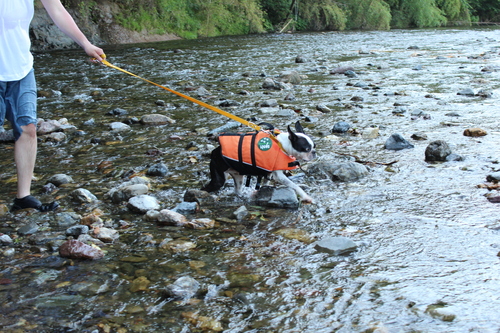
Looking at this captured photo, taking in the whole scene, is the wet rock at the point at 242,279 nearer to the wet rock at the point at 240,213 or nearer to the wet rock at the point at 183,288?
the wet rock at the point at 183,288

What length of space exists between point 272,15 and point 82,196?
35538 mm

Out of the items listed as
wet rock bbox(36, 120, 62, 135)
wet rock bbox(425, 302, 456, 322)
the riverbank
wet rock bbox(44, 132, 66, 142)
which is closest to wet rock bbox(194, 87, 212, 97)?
wet rock bbox(36, 120, 62, 135)

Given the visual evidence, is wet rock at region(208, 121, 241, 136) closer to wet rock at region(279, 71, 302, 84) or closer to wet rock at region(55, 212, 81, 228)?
wet rock at region(55, 212, 81, 228)

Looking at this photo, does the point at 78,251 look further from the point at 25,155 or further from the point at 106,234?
the point at 25,155

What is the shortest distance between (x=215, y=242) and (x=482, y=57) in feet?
51.1

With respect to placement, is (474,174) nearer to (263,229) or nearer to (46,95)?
(263,229)

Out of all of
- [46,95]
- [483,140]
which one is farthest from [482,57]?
[46,95]

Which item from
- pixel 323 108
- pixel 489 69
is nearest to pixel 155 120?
pixel 323 108

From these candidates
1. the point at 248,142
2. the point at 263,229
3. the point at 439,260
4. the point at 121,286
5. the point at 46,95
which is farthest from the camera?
the point at 46,95

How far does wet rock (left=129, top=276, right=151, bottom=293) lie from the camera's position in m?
3.03

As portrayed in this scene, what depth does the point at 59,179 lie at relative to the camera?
203 inches

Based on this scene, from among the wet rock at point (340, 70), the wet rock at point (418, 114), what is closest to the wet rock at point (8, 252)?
the wet rock at point (418, 114)

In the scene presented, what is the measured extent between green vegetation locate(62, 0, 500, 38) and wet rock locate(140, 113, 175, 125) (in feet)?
59.5

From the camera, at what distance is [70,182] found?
5199 mm
